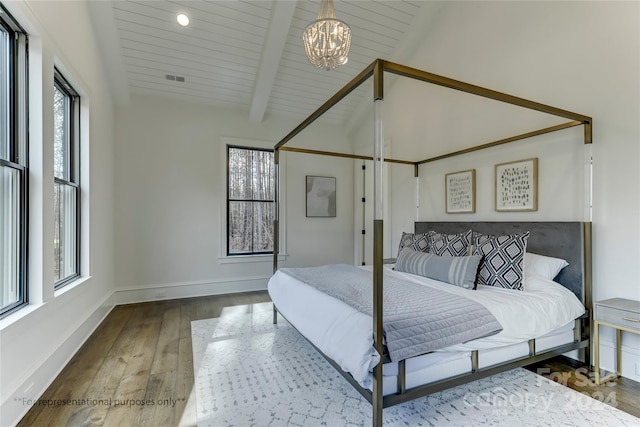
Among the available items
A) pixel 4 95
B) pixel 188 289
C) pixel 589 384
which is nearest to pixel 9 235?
pixel 4 95

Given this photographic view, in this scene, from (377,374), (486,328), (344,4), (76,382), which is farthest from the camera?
(344,4)

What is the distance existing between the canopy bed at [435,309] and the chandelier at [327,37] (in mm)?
681

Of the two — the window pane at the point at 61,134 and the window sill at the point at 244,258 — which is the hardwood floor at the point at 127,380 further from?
the window pane at the point at 61,134

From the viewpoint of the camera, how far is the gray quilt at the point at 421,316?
5.36 ft

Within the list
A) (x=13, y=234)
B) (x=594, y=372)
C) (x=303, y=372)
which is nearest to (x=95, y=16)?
(x=13, y=234)

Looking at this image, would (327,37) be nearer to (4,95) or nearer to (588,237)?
(4,95)

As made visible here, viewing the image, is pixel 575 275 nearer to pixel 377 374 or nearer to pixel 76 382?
pixel 377 374

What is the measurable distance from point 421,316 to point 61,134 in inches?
135

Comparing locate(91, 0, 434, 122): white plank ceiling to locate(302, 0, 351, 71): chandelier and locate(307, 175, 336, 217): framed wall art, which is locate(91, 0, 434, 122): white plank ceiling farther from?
locate(307, 175, 336, 217): framed wall art

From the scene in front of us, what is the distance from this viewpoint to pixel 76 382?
7.15 ft

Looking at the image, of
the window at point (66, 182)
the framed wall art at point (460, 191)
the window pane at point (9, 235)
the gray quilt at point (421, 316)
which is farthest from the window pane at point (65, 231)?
the framed wall art at point (460, 191)

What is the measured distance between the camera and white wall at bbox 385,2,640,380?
7.45ft

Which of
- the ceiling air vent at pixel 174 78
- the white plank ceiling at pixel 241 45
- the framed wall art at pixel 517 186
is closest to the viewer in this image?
the framed wall art at pixel 517 186

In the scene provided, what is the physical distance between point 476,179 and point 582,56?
1.37m
